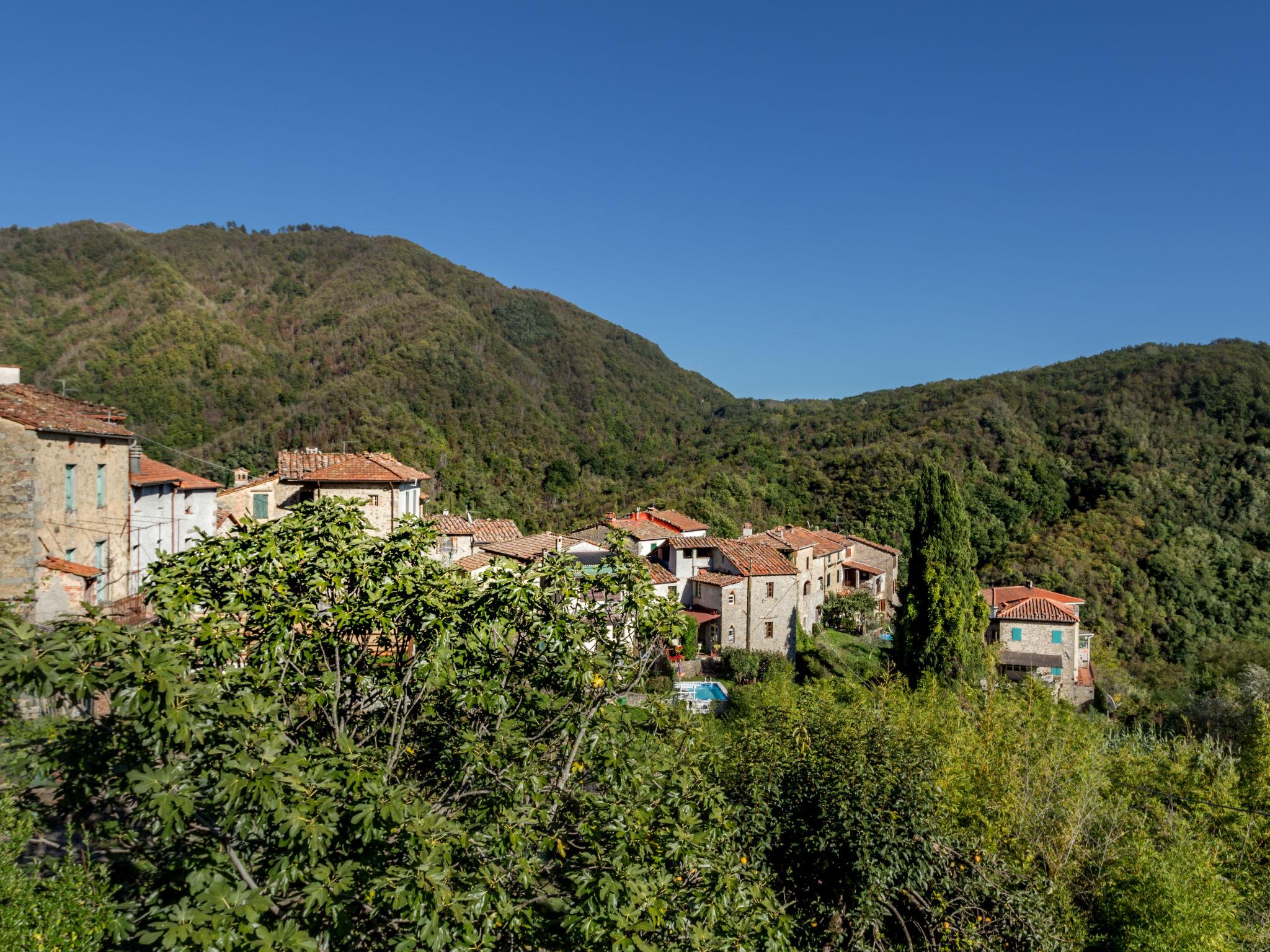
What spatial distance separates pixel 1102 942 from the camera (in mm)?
9539

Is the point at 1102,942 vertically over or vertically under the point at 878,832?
under

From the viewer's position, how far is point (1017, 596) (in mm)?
38094

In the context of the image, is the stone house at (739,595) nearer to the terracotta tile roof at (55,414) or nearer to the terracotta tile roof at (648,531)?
the terracotta tile roof at (648,531)

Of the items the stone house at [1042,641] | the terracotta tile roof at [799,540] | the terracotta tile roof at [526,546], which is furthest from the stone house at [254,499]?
the stone house at [1042,641]

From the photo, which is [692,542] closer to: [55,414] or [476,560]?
[476,560]

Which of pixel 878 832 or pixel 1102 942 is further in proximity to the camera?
pixel 1102 942

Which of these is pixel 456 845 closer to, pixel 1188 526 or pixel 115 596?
pixel 115 596

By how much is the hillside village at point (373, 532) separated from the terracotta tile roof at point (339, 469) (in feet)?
0.26

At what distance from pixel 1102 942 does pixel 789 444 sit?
7845cm

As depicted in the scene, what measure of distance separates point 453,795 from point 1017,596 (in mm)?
39553

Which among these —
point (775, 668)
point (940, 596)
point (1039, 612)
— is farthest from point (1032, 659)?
point (775, 668)

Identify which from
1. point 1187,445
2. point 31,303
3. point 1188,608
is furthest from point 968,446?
point 31,303

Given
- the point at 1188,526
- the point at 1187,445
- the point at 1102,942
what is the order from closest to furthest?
1. the point at 1102,942
2. the point at 1188,526
3. the point at 1187,445

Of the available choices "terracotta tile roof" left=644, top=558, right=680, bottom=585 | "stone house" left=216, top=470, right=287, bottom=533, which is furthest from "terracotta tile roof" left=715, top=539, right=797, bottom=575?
"stone house" left=216, top=470, right=287, bottom=533
